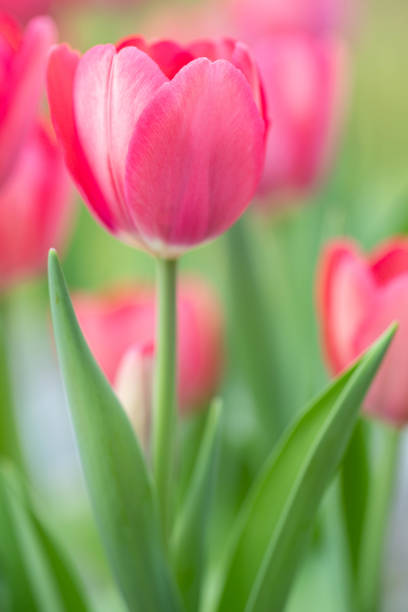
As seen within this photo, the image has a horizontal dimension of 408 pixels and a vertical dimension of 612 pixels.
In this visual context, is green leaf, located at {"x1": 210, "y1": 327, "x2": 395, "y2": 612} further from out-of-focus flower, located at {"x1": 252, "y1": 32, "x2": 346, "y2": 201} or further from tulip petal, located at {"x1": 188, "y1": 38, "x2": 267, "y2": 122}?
out-of-focus flower, located at {"x1": 252, "y1": 32, "x2": 346, "y2": 201}

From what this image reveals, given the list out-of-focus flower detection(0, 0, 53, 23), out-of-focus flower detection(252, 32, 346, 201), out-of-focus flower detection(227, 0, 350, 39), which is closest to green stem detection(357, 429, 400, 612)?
out-of-focus flower detection(252, 32, 346, 201)

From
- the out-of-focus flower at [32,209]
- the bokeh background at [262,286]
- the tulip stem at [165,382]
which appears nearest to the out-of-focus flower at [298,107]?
the bokeh background at [262,286]

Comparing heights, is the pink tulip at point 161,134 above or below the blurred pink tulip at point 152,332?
above

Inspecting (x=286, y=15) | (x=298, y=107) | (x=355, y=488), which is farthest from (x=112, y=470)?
(x=286, y=15)

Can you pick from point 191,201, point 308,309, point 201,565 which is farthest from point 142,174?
point 308,309

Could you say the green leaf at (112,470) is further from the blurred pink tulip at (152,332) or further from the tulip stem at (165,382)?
the blurred pink tulip at (152,332)

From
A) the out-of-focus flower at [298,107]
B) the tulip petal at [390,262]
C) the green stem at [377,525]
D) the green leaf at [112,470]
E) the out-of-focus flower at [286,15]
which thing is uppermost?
the out-of-focus flower at [286,15]
